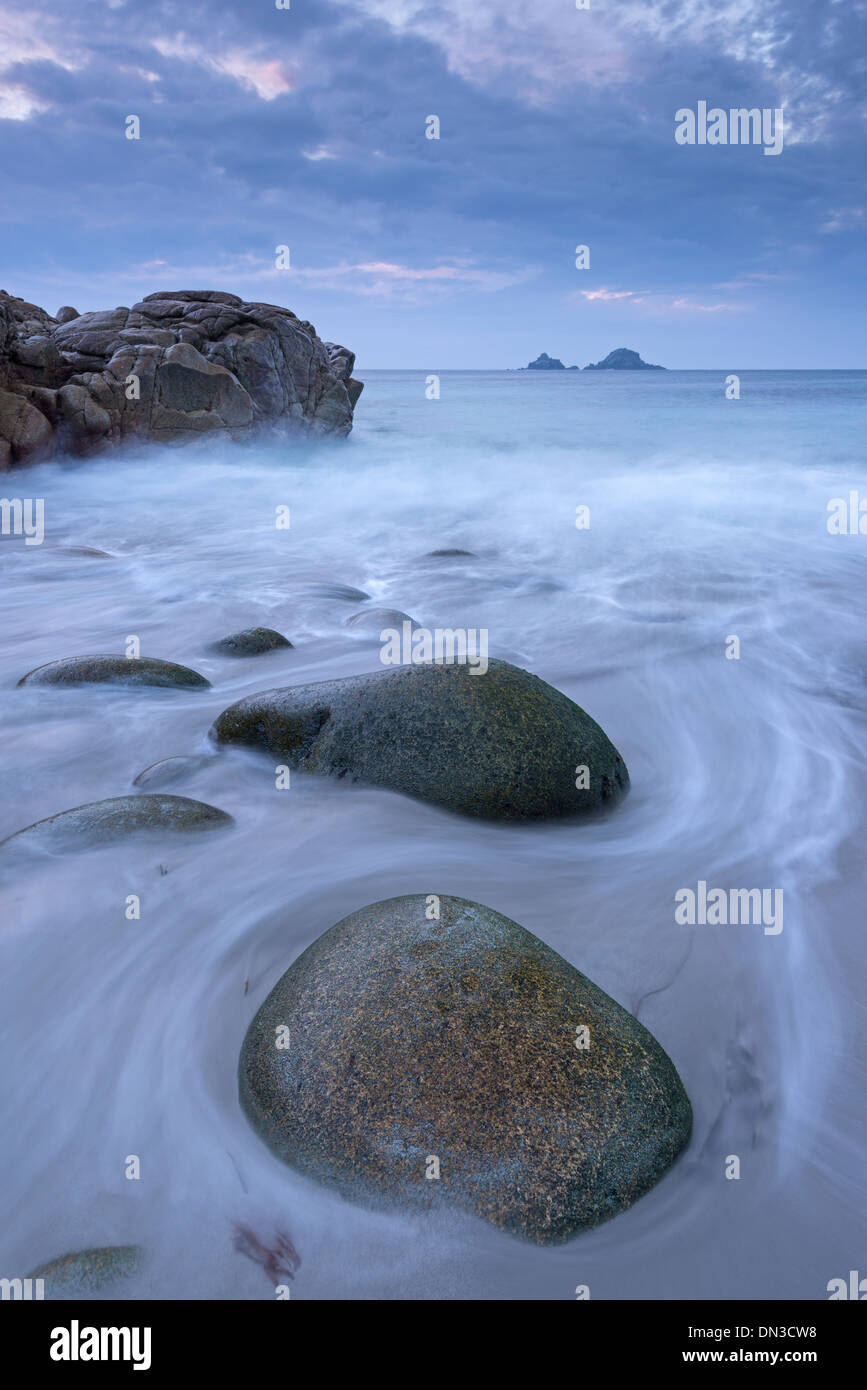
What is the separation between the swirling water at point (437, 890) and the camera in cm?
198

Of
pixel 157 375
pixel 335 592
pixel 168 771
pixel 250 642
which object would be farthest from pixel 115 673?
pixel 157 375

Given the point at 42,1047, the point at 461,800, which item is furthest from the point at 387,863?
the point at 42,1047

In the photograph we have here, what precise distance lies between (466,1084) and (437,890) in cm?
131

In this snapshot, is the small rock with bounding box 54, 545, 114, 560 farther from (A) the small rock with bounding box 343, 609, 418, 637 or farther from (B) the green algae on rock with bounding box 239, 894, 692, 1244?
(B) the green algae on rock with bounding box 239, 894, 692, 1244

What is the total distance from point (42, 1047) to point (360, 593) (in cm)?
635

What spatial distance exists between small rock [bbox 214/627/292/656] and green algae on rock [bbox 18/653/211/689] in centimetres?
86

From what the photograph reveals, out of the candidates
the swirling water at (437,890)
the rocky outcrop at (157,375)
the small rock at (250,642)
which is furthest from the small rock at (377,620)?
the rocky outcrop at (157,375)

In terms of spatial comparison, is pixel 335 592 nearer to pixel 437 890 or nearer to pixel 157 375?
pixel 437 890

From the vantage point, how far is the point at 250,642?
6.51m

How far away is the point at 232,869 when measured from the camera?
3.50 m

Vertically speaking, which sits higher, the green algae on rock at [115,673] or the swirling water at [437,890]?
the green algae on rock at [115,673]

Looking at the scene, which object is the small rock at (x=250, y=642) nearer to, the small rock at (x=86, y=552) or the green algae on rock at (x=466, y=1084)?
the green algae on rock at (x=466, y=1084)

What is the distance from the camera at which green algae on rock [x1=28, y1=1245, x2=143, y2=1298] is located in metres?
1.85

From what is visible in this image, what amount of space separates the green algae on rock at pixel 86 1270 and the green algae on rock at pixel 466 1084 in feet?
1.32
